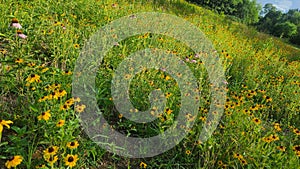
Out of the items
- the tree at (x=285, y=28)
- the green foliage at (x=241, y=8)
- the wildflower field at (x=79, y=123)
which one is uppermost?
the green foliage at (x=241, y=8)

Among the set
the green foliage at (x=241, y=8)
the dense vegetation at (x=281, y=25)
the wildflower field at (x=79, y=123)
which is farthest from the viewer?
the green foliage at (x=241, y=8)

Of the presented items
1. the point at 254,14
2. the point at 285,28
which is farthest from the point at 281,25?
the point at 254,14

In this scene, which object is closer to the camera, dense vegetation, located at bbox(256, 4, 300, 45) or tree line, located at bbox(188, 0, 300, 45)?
dense vegetation, located at bbox(256, 4, 300, 45)

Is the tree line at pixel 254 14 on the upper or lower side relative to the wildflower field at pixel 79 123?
upper

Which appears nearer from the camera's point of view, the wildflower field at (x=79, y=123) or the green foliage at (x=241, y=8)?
the wildflower field at (x=79, y=123)

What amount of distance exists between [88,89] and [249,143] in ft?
4.46

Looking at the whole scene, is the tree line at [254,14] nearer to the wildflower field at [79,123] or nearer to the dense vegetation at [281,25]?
the dense vegetation at [281,25]

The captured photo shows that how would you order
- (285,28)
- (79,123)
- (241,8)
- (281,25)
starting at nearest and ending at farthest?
(79,123) → (285,28) → (281,25) → (241,8)

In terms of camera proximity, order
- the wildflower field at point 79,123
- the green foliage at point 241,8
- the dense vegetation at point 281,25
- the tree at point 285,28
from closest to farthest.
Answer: the wildflower field at point 79,123 → the dense vegetation at point 281,25 → the tree at point 285,28 → the green foliage at point 241,8

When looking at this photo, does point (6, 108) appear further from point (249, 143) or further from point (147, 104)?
point (249, 143)

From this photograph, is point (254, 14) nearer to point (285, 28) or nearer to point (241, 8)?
point (241, 8)

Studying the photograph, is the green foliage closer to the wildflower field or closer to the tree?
the tree

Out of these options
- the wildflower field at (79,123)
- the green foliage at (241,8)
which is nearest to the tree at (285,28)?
the green foliage at (241,8)

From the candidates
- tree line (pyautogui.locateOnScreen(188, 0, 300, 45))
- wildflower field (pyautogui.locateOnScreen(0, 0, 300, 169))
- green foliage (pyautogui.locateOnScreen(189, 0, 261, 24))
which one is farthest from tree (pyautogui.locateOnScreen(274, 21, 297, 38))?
wildflower field (pyautogui.locateOnScreen(0, 0, 300, 169))
